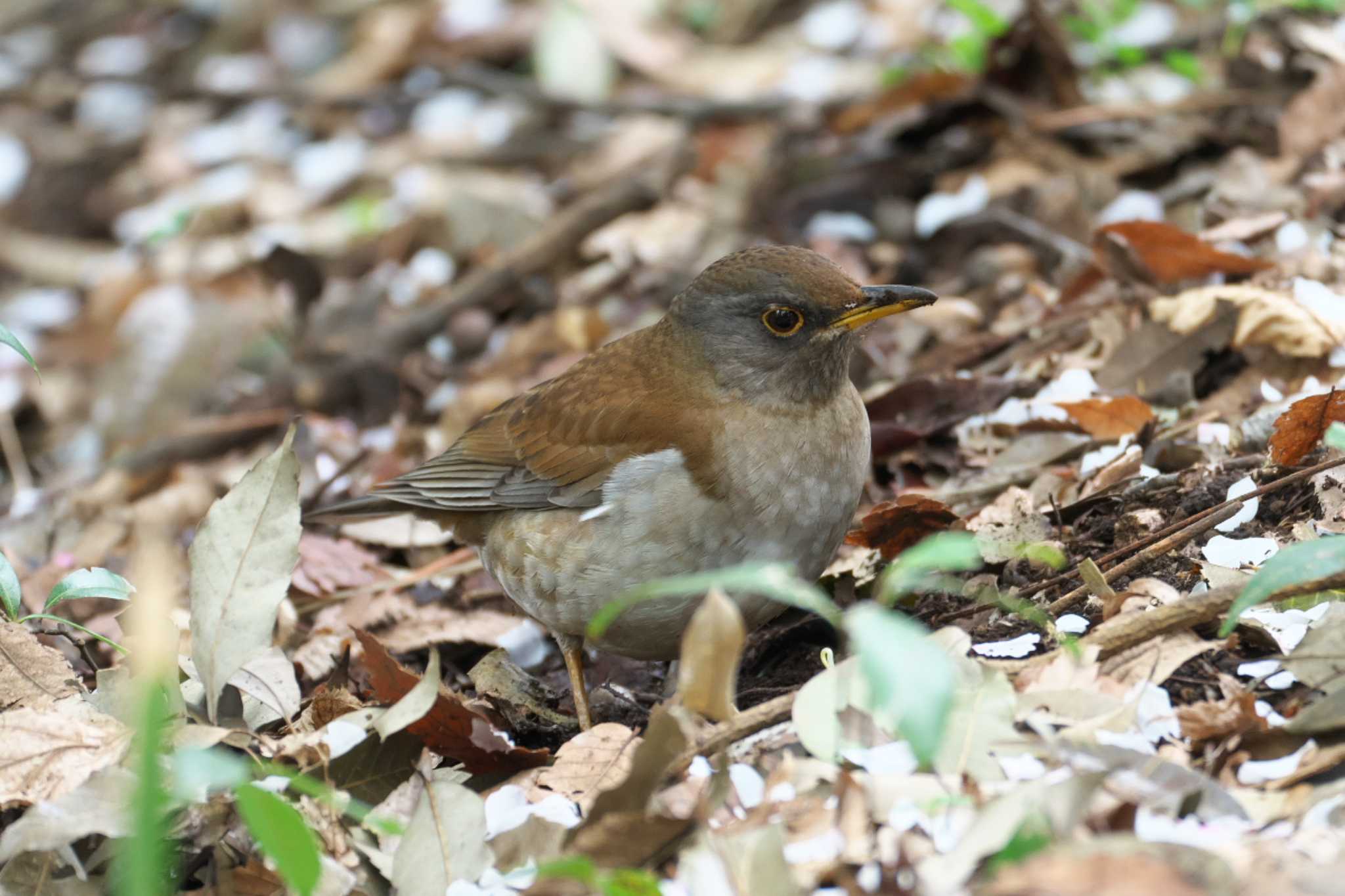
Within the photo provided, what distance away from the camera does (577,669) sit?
15.8 feet

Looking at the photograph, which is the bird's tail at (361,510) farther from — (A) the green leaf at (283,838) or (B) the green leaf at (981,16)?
(B) the green leaf at (981,16)

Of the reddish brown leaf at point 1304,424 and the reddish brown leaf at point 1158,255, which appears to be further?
the reddish brown leaf at point 1158,255

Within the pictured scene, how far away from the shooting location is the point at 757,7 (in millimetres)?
10258

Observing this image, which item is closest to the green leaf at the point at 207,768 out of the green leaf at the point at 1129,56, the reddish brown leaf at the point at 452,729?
the reddish brown leaf at the point at 452,729

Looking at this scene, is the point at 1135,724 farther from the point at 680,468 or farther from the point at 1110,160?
the point at 1110,160

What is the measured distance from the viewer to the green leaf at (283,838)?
2705 mm

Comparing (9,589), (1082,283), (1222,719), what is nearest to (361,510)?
(9,589)

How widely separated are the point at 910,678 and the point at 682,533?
7.09ft

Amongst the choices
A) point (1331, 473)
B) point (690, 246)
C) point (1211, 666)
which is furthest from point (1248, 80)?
point (1211, 666)

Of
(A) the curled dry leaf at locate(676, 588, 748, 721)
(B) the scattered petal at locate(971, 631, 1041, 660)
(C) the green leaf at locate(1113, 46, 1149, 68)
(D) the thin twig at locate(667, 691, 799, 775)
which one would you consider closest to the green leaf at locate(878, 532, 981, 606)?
(A) the curled dry leaf at locate(676, 588, 748, 721)

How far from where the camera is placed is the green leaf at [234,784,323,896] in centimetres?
271

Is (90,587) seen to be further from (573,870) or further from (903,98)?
(903,98)

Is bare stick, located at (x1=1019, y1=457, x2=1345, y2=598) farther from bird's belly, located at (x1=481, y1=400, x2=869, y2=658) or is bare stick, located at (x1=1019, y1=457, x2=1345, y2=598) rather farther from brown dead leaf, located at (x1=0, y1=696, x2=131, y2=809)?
brown dead leaf, located at (x1=0, y1=696, x2=131, y2=809)

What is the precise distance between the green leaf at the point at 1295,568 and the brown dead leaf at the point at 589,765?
143 cm
